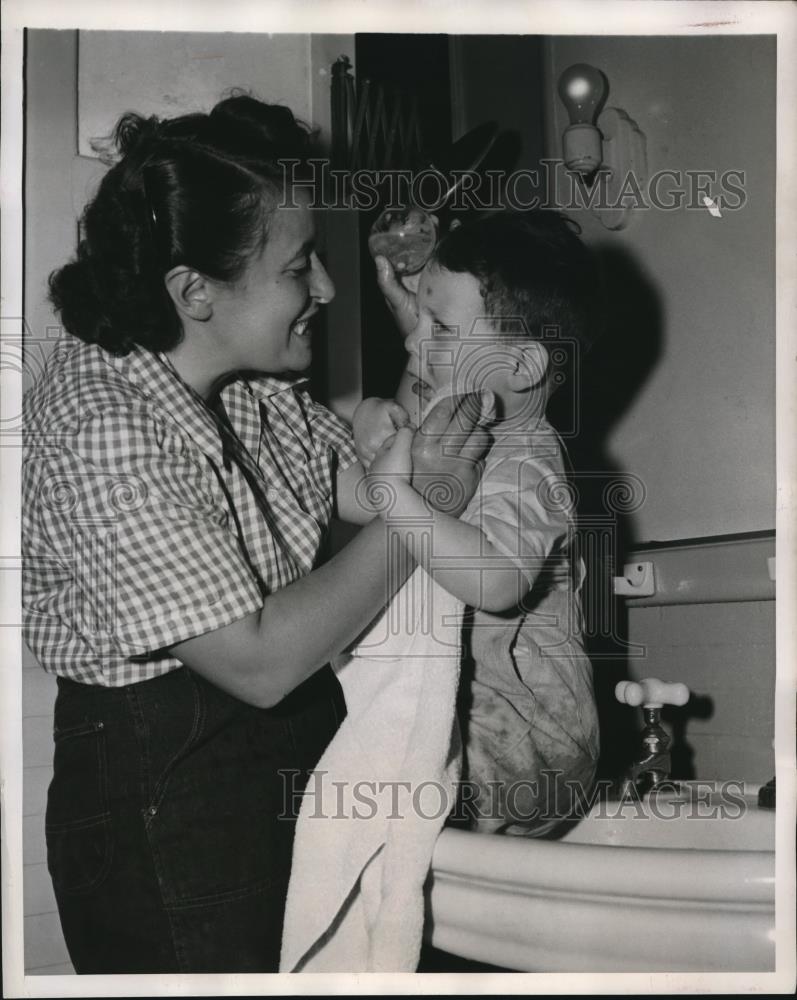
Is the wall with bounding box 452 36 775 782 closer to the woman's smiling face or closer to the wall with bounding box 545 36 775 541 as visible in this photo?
the wall with bounding box 545 36 775 541

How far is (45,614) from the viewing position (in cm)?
83

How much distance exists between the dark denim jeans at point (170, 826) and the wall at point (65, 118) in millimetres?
38

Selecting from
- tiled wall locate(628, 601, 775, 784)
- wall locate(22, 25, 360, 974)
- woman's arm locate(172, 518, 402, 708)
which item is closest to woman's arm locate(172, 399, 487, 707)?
woman's arm locate(172, 518, 402, 708)

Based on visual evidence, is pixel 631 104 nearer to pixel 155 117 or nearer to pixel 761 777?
pixel 155 117

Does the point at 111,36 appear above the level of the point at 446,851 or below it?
above

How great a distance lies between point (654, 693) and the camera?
939 millimetres

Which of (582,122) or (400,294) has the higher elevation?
(582,122)

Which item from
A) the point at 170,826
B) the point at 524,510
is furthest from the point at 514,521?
the point at 170,826

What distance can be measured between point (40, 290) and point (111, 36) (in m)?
0.24

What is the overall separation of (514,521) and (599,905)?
1.04ft

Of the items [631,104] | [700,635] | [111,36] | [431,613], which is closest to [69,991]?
[431,613]

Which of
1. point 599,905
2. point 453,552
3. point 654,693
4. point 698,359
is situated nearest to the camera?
point 599,905

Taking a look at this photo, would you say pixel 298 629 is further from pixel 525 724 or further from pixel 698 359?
pixel 698 359

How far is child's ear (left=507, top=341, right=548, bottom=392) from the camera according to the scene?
90 centimetres
